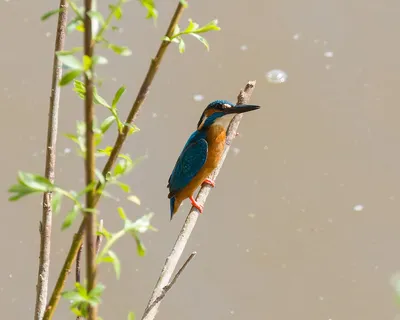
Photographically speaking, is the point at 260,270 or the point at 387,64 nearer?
the point at 260,270

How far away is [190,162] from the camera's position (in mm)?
1283

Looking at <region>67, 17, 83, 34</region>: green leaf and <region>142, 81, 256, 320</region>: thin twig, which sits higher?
<region>142, 81, 256, 320</region>: thin twig

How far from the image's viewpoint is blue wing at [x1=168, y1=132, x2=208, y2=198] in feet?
4.22

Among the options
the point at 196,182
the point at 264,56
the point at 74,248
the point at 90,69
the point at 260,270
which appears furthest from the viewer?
the point at 264,56

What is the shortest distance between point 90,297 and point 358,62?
200 centimetres

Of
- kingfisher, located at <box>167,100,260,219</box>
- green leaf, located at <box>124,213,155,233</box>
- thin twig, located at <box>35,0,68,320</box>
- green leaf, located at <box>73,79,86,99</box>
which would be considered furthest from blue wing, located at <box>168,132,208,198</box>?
green leaf, located at <box>124,213,155,233</box>

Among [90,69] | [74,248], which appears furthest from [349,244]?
[90,69]

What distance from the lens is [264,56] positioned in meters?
2.22

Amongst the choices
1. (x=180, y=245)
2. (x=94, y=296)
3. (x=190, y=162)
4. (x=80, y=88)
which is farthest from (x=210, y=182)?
(x=94, y=296)

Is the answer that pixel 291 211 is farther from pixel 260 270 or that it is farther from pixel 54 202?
pixel 54 202

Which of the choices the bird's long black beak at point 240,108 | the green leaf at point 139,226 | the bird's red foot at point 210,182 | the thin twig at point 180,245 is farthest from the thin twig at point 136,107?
the bird's red foot at point 210,182

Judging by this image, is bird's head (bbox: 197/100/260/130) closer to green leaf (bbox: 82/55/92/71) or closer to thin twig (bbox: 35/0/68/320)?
thin twig (bbox: 35/0/68/320)

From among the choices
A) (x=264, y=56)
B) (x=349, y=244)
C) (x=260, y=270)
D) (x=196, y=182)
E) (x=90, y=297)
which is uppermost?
(x=264, y=56)

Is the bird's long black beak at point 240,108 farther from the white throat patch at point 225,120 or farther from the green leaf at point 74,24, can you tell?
the green leaf at point 74,24
